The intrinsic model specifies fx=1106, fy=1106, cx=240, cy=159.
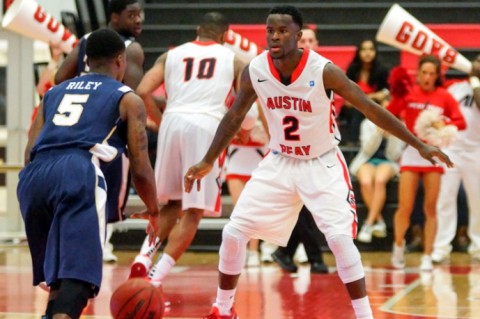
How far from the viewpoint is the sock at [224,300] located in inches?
273

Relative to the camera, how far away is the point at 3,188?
→ 14.9 m

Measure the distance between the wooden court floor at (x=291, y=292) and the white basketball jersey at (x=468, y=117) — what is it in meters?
1.26

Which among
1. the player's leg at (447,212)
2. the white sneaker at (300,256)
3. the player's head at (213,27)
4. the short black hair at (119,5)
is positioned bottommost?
the white sneaker at (300,256)

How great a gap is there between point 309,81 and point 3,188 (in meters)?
9.07

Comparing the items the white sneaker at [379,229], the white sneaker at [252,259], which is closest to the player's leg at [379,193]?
the white sneaker at [379,229]

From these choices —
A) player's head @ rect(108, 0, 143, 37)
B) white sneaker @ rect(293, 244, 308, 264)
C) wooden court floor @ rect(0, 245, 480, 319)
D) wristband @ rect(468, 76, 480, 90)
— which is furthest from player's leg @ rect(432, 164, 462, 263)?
player's head @ rect(108, 0, 143, 37)

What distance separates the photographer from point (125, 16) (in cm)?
838

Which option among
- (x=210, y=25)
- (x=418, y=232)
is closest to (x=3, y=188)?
(x=418, y=232)

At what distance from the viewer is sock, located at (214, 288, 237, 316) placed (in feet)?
22.8

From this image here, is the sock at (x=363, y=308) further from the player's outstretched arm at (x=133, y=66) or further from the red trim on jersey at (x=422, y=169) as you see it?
the red trim on jersey at (x=422, y=169)

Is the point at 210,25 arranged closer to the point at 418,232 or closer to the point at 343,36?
the point at 418,232

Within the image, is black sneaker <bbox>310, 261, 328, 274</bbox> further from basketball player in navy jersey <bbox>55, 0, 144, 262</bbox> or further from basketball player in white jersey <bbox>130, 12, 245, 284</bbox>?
basketball player in navy jersey <bbox>55, 0, 144, 262</bbox>

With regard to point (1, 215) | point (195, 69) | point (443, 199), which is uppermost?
point (195, 69)

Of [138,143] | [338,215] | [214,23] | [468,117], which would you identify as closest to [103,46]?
[138,143]
